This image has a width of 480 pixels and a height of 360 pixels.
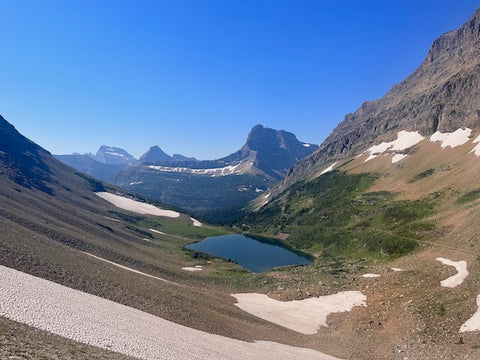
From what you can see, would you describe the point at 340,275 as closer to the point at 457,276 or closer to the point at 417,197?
the point at 457,276

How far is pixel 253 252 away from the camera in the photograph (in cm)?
15625

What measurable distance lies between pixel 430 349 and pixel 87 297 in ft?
133

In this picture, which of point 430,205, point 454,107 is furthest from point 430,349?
point 454,107

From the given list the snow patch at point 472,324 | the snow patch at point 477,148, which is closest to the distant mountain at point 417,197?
the snow patch at point 477,148

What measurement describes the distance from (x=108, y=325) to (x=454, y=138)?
179808 mm

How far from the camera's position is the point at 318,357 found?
41906 mm

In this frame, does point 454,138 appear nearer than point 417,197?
No

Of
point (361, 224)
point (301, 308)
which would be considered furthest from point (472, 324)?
point (361, 224)

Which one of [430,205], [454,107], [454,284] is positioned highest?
[454,107]

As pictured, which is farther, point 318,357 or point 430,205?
point 430,205

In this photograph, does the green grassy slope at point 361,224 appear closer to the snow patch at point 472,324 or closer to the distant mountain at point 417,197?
the distant mountain at point 417,197

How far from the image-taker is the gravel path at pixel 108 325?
28.3 meters

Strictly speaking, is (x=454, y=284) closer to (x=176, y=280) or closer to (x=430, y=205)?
(x=176, y=280)

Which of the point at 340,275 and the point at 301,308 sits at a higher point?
the point at 340,275
